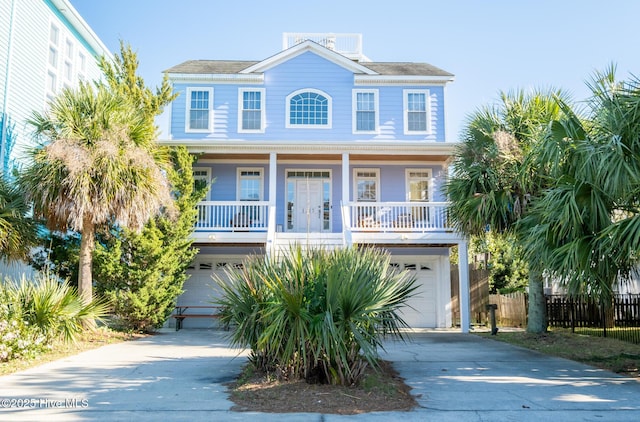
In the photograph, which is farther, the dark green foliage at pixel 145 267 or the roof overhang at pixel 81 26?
the roof overhang at pixel 81 26

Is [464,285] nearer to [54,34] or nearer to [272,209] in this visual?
[272,209]

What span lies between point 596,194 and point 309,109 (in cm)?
1220

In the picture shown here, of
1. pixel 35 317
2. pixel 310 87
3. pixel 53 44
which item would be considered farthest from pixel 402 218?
pixel 53 44

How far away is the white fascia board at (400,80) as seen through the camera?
19.5 metres

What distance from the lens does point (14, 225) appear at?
39.4ft

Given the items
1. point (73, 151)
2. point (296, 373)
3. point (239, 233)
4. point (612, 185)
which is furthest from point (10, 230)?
point (612, 185)

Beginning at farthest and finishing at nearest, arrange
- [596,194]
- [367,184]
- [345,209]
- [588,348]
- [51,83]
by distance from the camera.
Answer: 1. [367,184]
2. [51,83]
3. [345,209]
4. [588,348]
5. [596,194]

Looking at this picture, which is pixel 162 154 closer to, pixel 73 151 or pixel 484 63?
pixel 73 151

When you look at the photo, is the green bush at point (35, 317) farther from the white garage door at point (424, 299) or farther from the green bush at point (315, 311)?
the white garage door at point (424, 299)

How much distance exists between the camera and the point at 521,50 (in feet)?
47.0

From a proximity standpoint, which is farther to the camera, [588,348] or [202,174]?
[202,174]

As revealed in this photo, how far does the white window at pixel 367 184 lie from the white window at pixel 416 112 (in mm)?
1980

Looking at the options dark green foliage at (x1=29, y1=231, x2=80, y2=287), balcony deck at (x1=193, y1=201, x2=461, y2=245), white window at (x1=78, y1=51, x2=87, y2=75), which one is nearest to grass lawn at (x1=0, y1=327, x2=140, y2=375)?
dark green foliage at (x1=29, y1=231, x2=80, y2=287)

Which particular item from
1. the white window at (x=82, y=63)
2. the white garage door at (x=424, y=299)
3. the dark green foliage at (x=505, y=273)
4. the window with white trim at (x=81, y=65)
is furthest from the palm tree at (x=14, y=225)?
the dark green foliage at (x=505, y=273)
